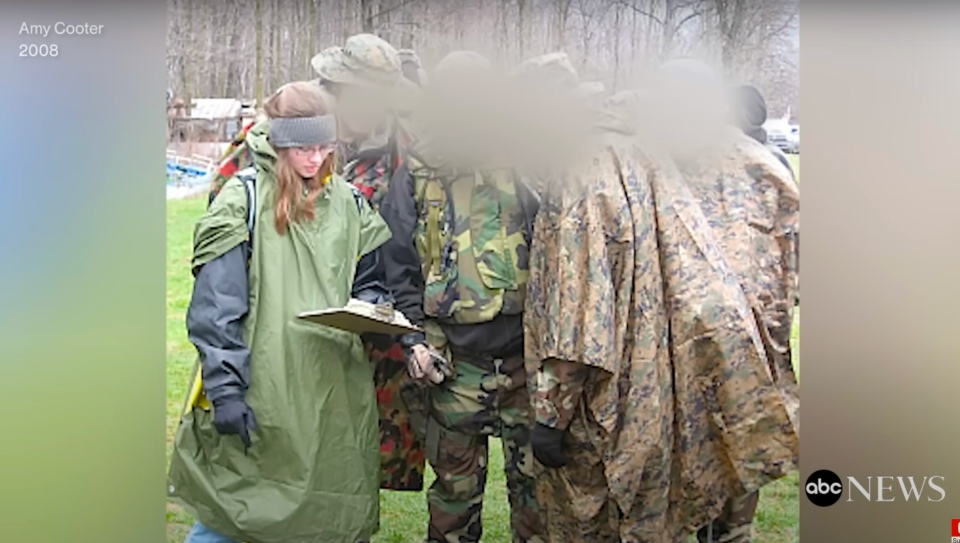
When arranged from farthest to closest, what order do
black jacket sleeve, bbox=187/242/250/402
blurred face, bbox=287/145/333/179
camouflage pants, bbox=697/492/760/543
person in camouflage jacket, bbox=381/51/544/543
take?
camouflage pants, bbox=697/492/760/543 → person in camouflage jacket, bbox=381/51/544/543 → blurred face, bbox=287/145/333/179 → black jacket sleeve, bbox=187/242/250/402

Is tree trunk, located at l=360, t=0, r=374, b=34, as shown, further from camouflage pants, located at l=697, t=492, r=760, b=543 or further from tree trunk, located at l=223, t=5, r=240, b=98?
camouflage pants, located at l=697, t=492, r=760, b=543

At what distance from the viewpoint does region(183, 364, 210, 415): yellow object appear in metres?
2.94

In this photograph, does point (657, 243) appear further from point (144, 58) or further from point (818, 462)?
point (144, 58)

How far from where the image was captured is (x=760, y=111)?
10.1ft

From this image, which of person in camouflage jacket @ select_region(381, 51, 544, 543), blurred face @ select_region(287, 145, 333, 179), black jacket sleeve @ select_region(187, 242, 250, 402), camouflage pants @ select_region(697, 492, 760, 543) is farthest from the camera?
camouflage pants @ select_region(697, 492, 760, 543)

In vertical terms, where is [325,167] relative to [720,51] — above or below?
below

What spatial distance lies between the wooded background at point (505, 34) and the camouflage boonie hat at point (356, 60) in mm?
21

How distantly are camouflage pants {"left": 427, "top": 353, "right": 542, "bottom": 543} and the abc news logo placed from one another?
2.44 feet

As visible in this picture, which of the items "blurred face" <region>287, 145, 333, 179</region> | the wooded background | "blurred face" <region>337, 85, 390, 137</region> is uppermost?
the wooded background

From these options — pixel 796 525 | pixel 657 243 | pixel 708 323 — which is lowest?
pixel 796 525

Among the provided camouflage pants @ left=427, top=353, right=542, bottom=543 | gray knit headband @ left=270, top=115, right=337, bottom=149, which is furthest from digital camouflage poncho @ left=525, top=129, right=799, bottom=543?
gray knit headband @ left=270, top=115, right=337, bottom=149

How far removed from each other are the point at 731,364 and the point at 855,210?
21.7 inches

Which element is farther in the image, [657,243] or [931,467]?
[931,467]

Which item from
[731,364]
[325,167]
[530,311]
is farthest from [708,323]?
[325,167]
